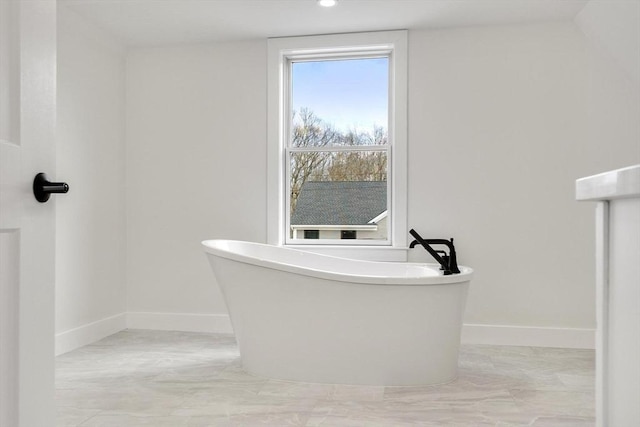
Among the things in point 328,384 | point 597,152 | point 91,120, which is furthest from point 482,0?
point 91,120

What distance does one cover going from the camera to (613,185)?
28.2 inches

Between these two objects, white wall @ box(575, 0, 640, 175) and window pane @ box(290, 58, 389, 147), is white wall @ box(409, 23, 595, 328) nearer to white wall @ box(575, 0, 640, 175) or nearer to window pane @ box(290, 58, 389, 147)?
white wall @ box(575, 0, 640, 175)

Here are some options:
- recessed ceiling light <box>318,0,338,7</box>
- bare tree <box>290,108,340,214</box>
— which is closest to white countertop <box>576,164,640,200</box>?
recessed ceiling light <box>318,0,338,7</box>

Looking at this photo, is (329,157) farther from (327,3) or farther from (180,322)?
(180,322)

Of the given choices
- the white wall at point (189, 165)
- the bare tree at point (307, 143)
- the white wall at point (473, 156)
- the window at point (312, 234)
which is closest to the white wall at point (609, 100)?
the white wall at point (473, 156)

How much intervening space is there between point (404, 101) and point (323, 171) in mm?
843

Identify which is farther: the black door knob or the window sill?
the window sill

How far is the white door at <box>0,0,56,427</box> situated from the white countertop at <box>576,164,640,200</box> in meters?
1.00

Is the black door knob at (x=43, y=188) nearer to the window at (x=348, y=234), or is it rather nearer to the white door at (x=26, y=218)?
the white door at (x=26, y=218)

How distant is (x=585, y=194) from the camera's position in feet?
2.75

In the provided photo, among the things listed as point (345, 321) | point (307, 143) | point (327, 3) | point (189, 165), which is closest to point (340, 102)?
point (307, 143)

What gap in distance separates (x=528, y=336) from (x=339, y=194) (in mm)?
1765

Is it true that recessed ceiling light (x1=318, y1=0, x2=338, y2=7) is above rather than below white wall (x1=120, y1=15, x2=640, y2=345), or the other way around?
above

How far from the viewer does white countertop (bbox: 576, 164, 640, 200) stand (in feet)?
2.15
